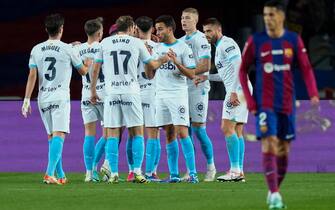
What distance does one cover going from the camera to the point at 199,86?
16.4 meters

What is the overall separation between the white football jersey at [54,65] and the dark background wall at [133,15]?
10811 mm

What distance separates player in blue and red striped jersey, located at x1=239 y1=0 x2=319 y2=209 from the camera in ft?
38.0

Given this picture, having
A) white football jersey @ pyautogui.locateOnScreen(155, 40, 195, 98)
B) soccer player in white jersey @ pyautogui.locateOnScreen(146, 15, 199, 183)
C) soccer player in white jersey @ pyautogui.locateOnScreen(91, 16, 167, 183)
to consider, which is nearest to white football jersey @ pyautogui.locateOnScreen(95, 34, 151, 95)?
soccer player in white jersey @ pyautogui.locateOnScreen(91, 16, 167, 183)

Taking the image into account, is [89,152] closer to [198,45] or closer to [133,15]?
[198,45]

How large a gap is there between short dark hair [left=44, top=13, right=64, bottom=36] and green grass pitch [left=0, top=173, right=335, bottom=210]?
1.97 meters

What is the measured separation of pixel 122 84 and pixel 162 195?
2264mm

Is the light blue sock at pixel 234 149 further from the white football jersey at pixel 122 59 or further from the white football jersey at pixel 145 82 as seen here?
the white football jersey at pixel 122 59

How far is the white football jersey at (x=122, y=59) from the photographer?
595 inches

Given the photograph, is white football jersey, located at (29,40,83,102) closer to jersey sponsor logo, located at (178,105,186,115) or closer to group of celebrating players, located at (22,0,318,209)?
group of celebrating players, located at (22,0,318,209)

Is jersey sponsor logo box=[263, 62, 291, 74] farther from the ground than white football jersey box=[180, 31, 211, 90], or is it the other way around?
white football jersey box=[180, 31, 211, 90]

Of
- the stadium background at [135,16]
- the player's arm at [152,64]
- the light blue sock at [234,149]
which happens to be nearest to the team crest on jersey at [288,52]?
the player's arm at [152,64]

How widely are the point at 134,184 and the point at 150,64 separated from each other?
1538 millimetres

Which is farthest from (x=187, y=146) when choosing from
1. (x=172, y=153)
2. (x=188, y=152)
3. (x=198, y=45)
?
(x=198, y=45)

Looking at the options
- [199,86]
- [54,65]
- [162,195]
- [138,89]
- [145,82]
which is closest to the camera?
[162,195]
